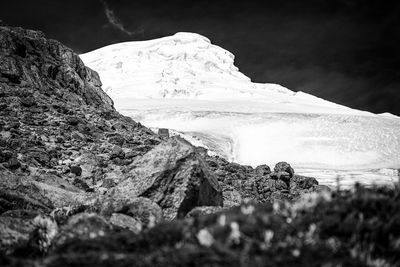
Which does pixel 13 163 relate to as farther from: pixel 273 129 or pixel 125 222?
pixel 273 129

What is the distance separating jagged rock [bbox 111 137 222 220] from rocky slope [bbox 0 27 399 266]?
0.11 feet

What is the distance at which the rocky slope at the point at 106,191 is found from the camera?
4.34 meters

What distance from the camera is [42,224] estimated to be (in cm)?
663

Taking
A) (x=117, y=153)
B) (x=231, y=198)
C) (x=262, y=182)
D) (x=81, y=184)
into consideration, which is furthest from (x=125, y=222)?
(x=262, y=182)

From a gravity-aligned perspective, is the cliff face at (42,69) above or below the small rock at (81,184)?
above

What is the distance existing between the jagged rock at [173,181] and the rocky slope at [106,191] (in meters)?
0.03

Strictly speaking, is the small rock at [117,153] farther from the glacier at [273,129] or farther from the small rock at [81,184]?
the glacier at [273,129]

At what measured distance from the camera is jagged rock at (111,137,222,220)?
39.7 ft

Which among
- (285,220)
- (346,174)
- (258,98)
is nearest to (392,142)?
(346,174)

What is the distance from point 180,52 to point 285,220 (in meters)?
188

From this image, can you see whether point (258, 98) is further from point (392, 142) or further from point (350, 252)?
point (350, 252)

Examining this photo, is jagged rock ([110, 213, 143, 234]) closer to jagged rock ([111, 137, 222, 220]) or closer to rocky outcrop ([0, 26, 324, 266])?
rocky outcrop ([0, 26, 324, 266])

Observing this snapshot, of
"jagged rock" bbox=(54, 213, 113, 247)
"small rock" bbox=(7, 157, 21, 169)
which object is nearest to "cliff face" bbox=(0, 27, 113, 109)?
"small rock" bbox=(7, 157, 21, 169)

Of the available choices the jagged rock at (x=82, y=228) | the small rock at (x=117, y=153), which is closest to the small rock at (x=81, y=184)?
the small rock at (x=117, y=153)
